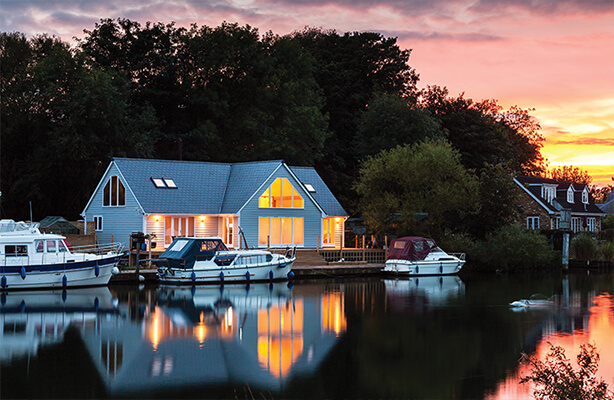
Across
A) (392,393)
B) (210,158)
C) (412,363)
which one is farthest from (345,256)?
(392,393)

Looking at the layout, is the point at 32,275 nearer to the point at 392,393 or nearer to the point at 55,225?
the point at 55,225

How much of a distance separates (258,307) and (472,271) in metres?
26.6

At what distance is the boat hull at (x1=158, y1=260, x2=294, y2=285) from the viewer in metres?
42.0

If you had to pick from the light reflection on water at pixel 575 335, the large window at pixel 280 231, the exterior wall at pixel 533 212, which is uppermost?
the exterior wall at pixel 533 212

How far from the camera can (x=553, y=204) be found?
7694 cm

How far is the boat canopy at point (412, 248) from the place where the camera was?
50.3m

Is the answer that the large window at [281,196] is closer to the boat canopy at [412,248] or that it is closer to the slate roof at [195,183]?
the slate roof at [195,183]

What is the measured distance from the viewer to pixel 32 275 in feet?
123

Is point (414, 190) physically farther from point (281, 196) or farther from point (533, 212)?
point (533, 212)

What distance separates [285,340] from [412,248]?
2616 centimetres

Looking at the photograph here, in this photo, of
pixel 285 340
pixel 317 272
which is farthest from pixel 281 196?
pixel 285 340

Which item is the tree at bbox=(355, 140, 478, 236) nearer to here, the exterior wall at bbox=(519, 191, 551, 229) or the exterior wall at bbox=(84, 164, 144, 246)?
the exterior wall at bbox=(84, 164, 144, 246)

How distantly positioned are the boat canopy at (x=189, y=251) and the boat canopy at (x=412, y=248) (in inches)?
521

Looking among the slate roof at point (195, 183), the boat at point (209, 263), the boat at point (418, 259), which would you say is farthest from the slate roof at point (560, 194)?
the boat at point (209, 263)
